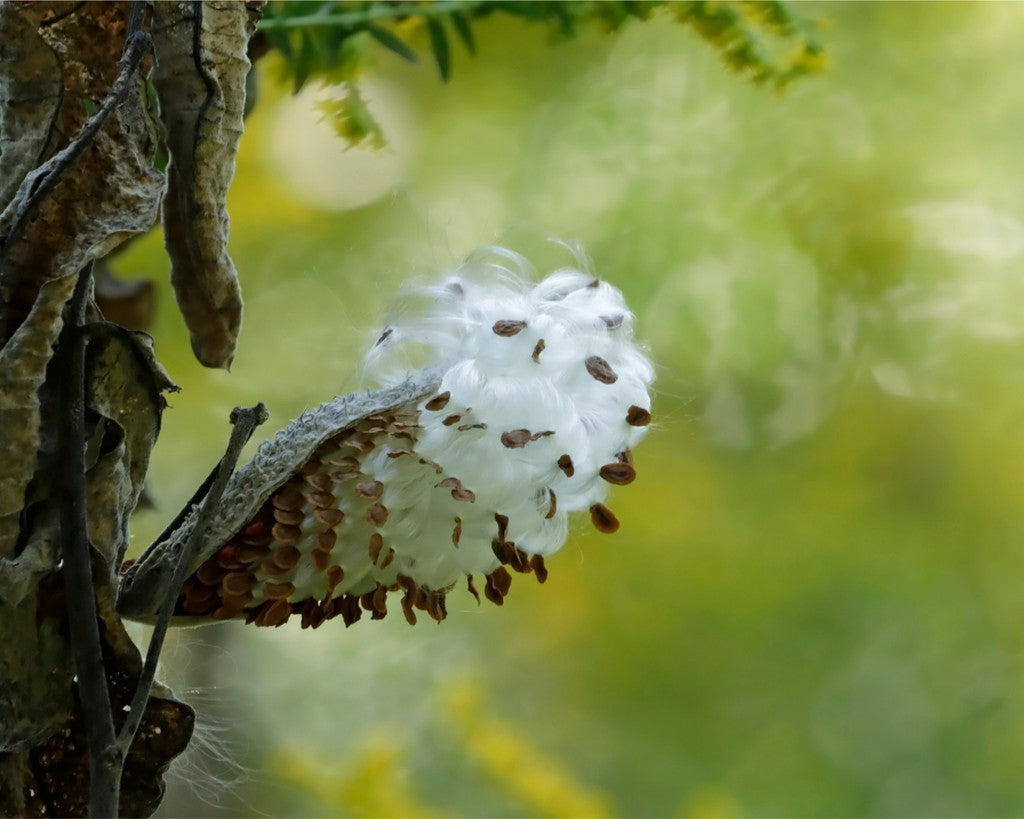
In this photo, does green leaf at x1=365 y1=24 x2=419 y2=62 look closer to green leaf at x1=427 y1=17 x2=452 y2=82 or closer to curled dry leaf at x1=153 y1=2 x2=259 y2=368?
green leaf at x1=427 y1=17 x2=452 y2=82

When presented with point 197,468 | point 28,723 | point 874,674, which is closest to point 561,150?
point 197,468

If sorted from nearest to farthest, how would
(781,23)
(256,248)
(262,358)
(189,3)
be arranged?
1. (189,3)
2. (781,23)
3. (262,358)
4. (256,248)

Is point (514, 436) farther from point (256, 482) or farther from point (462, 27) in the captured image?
point (462, 27)

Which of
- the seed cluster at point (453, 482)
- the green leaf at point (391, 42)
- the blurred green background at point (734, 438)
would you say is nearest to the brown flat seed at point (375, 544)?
the seed cluster at point (453, 482)

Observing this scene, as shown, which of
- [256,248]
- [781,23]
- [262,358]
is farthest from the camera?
[256,248]

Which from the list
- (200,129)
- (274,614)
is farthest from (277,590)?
(200,129)

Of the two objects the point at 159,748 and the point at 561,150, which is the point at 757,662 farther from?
the point at 159,748
